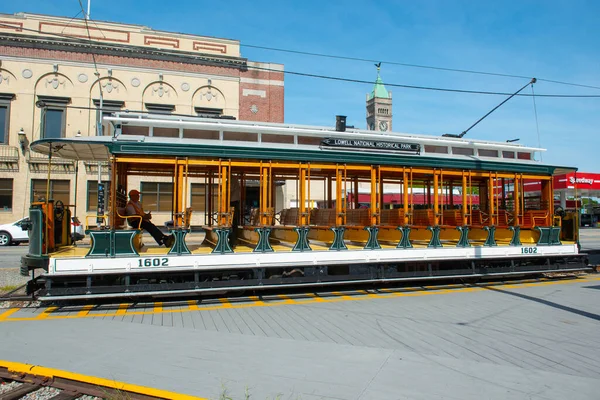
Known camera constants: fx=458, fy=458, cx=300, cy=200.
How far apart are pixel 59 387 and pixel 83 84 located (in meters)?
27.0

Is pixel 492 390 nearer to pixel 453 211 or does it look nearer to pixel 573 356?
pixel 573 356

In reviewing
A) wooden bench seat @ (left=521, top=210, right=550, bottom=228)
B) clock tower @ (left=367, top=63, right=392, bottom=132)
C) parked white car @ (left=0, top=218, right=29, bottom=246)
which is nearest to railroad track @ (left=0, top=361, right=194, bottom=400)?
wooden bench seat @ (left=521, top=210, right=550, bottom=228)

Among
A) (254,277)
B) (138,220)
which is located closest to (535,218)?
(254,277)

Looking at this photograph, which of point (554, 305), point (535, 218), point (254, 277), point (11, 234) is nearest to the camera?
point (554, 305)

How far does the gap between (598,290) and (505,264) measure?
6.30 feet

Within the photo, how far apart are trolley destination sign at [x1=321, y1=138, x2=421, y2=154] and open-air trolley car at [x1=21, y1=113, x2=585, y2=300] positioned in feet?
0.08

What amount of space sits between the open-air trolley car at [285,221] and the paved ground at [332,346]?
64cm

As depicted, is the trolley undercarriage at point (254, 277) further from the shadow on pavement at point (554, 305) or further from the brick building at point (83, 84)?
the brick building at point (83, 84)

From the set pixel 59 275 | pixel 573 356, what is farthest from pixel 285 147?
pixel 573 356

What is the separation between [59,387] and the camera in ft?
15.0

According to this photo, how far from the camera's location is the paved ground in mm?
4559

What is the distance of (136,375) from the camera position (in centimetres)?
478

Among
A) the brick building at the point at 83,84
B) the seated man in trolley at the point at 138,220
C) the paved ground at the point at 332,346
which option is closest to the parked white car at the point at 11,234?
the brick building at the point at 83,84

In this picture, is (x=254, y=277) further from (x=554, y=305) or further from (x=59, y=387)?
(x=554, y=305)
